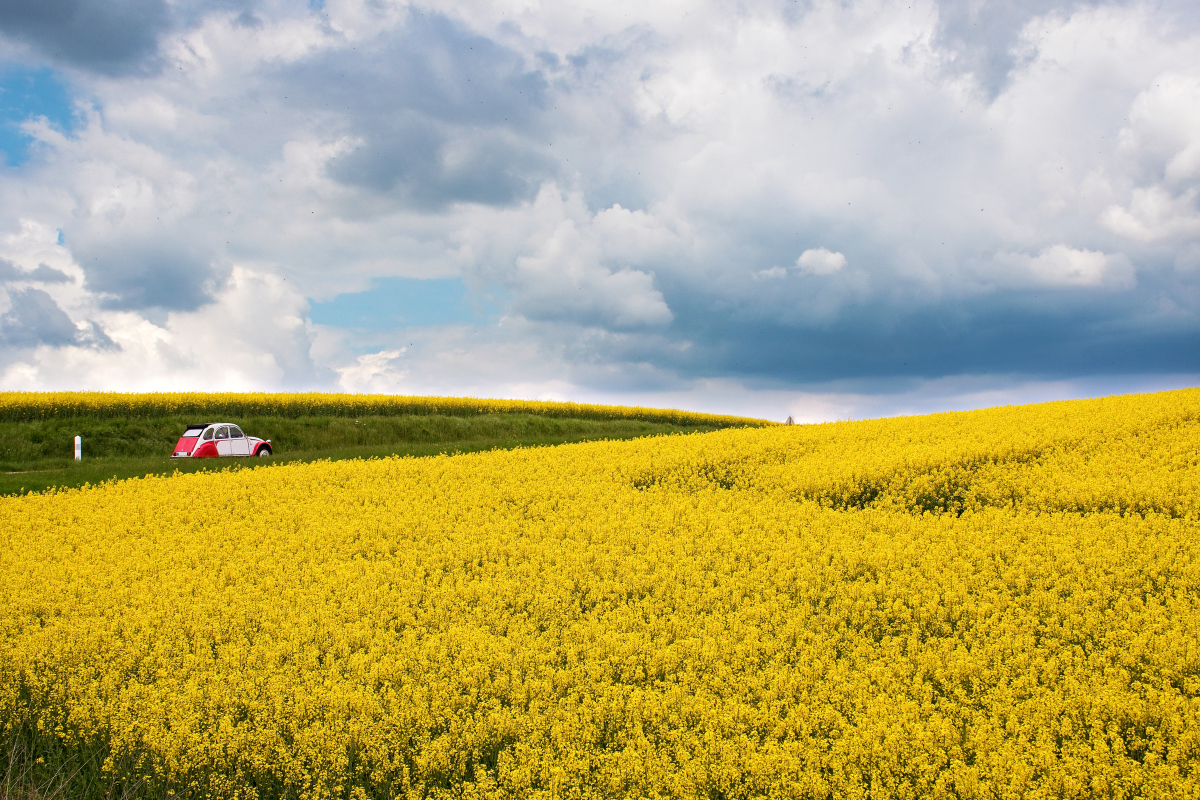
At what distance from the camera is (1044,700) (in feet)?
20.1

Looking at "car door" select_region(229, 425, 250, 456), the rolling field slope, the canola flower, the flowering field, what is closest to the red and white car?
"car door" select_region(229, 425, 250, 456)

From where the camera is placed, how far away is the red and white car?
2338 cm

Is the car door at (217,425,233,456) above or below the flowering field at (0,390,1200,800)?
above

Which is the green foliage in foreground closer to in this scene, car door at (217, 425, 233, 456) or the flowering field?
car door at (217, 425, 233, 456)

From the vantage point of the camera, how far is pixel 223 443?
24188 mm

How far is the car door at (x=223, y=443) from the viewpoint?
24078mm

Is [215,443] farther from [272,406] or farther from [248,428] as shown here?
[272,406]

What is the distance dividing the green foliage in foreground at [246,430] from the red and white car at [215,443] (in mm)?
690

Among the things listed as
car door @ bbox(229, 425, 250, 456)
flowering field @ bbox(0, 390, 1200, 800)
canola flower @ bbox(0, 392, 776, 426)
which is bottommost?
flowering field @ bbox(0, 390, 1200, 800)

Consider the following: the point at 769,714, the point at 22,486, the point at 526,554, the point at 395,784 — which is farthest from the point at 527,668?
the point at 22,486

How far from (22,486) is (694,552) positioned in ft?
58.9

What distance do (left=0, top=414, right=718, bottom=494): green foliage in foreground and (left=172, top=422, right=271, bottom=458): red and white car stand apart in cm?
69

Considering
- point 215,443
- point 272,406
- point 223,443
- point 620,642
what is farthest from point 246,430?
point 620,642

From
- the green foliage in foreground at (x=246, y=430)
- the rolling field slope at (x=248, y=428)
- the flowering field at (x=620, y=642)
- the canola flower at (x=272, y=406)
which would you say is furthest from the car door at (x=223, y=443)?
the flowering field at (x=620, y=642)
